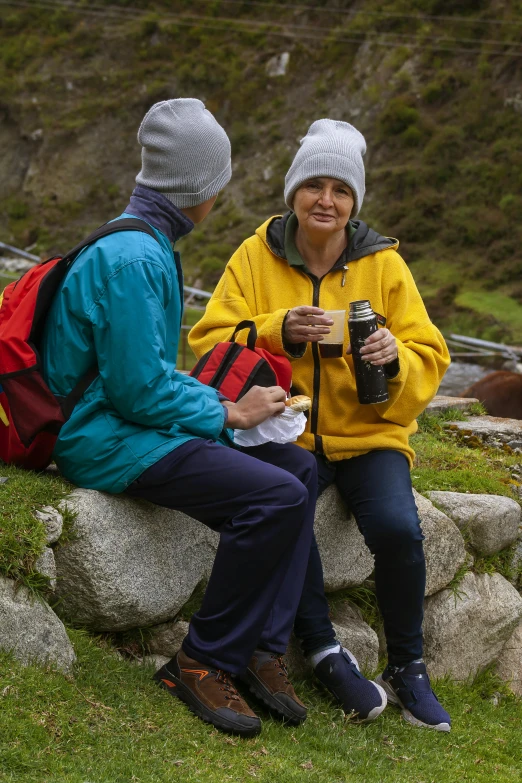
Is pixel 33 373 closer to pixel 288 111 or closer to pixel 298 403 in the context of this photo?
pixel 298 403

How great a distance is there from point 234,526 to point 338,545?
1.19 m

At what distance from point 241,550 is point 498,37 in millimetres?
33995

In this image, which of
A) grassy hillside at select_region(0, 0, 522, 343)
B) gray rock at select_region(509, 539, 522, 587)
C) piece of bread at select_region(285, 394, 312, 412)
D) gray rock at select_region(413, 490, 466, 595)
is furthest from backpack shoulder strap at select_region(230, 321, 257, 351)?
grassy hillside at select_region(0, 0, 522, 343)

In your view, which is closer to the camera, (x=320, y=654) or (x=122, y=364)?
(x=122, y=364)

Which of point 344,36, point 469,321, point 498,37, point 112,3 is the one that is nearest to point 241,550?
point 469,321

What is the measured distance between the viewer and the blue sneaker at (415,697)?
3723 millimetres

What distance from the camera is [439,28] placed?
34906mm

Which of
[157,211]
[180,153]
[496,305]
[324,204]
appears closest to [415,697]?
[324,204]

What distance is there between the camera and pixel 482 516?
4.80m

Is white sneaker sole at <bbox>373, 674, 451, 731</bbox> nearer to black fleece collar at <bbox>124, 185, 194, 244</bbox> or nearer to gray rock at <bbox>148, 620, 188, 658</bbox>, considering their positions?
gray rock at <bbox>148, 620, 188, 658</bbox>

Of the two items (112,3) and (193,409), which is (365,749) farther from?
(112,3)

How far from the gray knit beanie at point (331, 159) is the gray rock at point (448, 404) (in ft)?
10.7

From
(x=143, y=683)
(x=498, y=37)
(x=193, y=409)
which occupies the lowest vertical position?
(x=143, y=683)

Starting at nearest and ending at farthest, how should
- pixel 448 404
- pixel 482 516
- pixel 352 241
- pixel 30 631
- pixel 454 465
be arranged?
pixel 30 631
pixel 352 241
pixel 482 516
pixel 454 465
pixel 448 404
